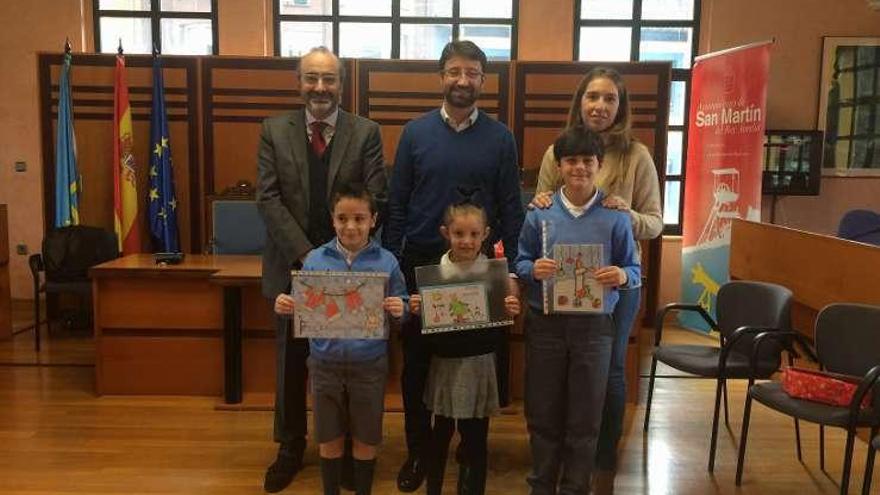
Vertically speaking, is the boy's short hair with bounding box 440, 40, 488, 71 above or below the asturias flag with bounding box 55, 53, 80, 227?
above

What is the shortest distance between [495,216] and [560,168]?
0.39 m

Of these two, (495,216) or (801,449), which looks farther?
(801,449)

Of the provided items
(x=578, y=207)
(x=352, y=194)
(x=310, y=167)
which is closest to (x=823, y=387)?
(x=578, y=207)

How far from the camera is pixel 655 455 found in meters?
3.31

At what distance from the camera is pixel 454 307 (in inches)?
93.1

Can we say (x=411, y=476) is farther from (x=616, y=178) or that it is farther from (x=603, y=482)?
(x=616, y=178)

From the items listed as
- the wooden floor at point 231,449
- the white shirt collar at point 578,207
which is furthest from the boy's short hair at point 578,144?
→ the wooden floor at point 231,449

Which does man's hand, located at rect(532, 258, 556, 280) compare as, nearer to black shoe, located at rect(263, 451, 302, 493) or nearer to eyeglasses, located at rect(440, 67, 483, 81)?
eyeglasses, located at rect(440, 67, 483, 81)

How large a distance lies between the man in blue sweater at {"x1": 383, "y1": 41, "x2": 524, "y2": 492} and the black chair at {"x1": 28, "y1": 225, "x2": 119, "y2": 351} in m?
3.46

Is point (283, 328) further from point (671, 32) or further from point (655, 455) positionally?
point (671, 32)

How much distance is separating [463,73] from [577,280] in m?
0.83

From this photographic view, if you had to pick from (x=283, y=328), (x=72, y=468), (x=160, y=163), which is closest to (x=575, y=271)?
(x=283, y=328)

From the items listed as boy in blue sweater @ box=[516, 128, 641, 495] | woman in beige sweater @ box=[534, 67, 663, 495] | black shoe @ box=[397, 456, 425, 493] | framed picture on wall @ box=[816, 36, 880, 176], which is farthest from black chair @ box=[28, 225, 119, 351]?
framed picture on wall @ box=[816, 36, 880, 176]

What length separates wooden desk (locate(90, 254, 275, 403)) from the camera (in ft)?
12.7
